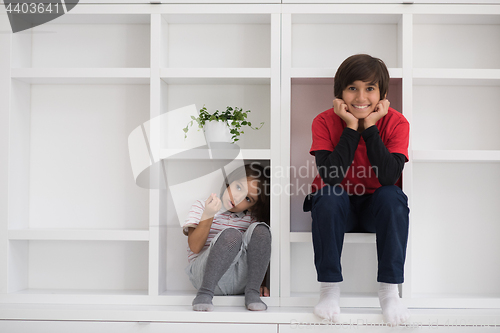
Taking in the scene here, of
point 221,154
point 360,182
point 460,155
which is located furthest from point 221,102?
point 460,155

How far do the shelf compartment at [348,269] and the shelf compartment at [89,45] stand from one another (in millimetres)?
998

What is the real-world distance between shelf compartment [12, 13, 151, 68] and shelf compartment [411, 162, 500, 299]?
1216 mm

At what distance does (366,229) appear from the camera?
4.38 feet

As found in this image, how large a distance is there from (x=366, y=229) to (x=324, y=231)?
216 millimetres

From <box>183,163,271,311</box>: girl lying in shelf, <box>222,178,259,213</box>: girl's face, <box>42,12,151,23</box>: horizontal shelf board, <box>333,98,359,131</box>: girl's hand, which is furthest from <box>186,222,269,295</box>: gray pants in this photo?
<box>42,12,151,23</box>: horizontal shelf board

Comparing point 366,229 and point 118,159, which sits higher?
point 118,159

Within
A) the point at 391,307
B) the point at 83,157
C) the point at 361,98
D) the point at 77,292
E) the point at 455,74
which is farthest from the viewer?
the point at 83,157

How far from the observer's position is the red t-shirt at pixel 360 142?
1282 mm

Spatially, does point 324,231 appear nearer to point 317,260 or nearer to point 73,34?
point 317,260

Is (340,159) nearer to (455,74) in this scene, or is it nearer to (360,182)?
(360,182)

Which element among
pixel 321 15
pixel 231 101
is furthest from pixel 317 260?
pixel 321 15

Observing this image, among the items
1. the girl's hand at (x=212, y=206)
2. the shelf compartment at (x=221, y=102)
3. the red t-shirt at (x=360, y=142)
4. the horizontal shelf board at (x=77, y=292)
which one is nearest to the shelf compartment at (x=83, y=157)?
the shelf compartment at (x=221, y=102)

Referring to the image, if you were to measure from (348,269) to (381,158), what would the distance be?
1.73 feet

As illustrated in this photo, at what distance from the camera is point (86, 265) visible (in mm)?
1570
